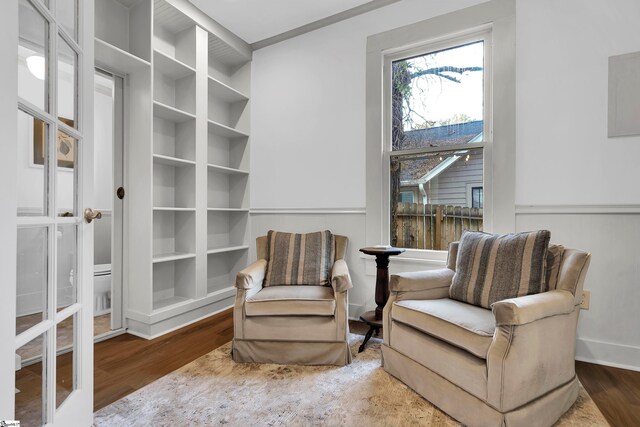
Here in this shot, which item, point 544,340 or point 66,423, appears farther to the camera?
point 544,340

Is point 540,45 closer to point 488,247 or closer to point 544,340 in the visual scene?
point 488,247

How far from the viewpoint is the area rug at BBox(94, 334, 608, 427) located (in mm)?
1406

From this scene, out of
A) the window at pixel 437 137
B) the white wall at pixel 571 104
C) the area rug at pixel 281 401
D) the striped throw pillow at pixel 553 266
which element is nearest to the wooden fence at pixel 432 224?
the window at pixel 437 137

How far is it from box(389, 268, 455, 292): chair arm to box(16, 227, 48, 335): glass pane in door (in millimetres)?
1526

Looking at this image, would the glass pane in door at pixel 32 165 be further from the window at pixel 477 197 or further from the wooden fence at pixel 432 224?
the window at pixel 477 197

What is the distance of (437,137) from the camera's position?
8.31 ft

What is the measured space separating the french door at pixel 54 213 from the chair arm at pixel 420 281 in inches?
57.8

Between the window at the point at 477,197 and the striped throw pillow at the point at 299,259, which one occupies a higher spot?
the window at the point at 477,197

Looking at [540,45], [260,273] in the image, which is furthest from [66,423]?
[540,45]

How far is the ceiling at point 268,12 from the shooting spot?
2654 millimetres

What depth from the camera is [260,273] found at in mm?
2186

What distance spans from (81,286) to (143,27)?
2.12m

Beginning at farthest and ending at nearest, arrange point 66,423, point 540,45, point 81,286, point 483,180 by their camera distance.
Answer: point 483,180
point 540,45
point 81,286
point 66,423

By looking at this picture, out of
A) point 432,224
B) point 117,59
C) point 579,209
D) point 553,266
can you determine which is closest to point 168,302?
point 117,59
